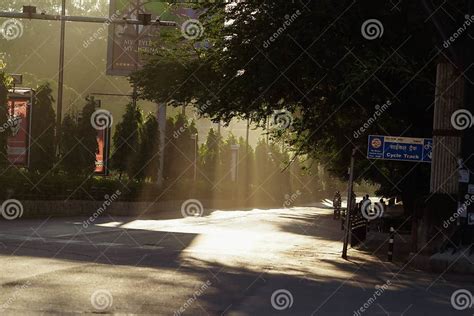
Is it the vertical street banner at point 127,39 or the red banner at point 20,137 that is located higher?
the vertical street banner at point 127,39

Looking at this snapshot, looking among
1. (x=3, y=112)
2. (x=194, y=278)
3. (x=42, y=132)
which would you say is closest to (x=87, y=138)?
(x=42, y=132)

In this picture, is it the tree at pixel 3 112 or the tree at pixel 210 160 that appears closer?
the tree at pixel 3 112

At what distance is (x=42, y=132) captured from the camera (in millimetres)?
42375

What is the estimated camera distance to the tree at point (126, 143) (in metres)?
50.2

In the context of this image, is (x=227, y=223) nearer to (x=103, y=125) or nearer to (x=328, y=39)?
(x=103, y=125)

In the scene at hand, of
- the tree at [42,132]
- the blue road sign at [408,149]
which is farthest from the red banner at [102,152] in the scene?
the blue road sign at [408,149]

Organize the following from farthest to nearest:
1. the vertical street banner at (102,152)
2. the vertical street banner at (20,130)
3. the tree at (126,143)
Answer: the tree at (126,143) < the vertical street banner at (102,152) < the vertical street banner at (20,130)

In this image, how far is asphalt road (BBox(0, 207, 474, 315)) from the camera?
1305cm

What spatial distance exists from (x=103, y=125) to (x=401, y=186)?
19.2 meters

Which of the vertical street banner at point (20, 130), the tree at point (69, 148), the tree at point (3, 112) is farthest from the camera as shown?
the tree at point (69, 148)

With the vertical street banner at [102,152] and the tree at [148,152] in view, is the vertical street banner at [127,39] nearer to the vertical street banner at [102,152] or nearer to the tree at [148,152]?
the vertical street banner at [102,152]

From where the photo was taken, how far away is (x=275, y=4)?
25.3 meters

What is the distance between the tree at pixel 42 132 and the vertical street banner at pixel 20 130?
2.50ft

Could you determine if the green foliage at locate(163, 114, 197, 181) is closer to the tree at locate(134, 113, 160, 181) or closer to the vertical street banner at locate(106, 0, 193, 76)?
the tree at locate(134, 113, 160, 181)
